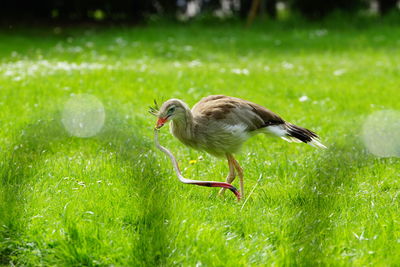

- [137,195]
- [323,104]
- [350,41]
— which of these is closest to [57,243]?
[137,195]

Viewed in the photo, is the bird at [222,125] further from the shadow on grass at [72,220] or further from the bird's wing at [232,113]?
the shadow on grass at [72,220]

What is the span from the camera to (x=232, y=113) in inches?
188

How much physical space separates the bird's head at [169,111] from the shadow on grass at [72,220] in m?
0.51

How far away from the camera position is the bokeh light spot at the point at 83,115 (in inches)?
258

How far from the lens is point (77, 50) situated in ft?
44.8

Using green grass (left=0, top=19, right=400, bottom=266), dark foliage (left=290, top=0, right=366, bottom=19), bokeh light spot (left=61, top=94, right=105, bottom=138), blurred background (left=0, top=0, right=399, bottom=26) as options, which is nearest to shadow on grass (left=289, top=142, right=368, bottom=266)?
green grass (left=0, top=19, right=400, bottom=266)

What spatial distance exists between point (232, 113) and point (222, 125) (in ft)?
0.53

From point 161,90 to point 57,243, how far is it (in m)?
4.98

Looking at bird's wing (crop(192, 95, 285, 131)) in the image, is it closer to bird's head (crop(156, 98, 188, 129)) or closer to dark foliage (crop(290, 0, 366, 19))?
bird's head (crop(156, 98, 188, 129))

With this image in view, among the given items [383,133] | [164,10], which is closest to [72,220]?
[383,133]

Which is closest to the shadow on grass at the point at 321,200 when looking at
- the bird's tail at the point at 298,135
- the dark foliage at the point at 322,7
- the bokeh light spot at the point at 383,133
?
the bokeh light spot at the point at 383,133

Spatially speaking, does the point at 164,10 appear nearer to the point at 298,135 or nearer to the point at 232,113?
the point at 298,135

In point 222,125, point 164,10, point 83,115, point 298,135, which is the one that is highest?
point 222,125

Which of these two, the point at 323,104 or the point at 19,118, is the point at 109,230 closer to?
the point at 19,118
